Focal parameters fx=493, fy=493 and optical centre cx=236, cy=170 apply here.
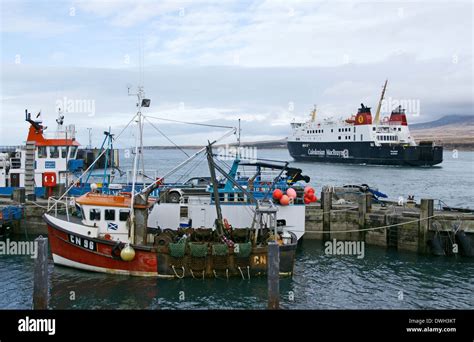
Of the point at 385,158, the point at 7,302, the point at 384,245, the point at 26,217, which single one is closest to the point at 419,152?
the point at 385,158

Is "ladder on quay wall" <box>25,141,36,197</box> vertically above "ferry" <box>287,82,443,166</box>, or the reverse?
"ferry" <box>287,82,443,166</box>

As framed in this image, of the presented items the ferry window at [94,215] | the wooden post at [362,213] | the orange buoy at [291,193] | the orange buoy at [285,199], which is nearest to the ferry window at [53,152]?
the ferry window at [94,215]

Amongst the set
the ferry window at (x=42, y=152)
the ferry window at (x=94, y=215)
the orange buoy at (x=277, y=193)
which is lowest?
the ferry window at (x=94, y=215)

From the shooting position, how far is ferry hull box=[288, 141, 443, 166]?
9650cm

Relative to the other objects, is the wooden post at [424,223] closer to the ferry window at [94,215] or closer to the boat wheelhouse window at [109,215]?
the boat wheelhouse window at [109,215]

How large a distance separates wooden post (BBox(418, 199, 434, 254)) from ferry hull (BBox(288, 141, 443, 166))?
73477mm

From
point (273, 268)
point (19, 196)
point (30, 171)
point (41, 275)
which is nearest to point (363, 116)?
point (30, 171)

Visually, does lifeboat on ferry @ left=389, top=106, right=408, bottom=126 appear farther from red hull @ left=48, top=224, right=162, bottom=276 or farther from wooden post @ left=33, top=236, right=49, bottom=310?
wooden post @ left=33, top=236, right=49, bottom=310

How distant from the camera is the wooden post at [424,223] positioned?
25938 millimetres

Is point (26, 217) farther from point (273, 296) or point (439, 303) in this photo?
point (439, 303)

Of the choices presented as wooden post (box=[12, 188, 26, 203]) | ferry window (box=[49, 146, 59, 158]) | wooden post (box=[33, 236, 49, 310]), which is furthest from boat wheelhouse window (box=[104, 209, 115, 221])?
ferry window (box=[49, 146, 59, 158])

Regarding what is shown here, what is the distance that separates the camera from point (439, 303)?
18.9m
